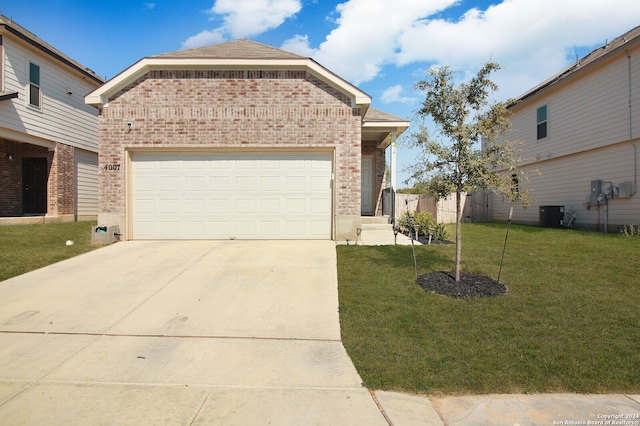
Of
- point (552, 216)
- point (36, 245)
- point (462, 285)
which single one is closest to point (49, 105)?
point (36, 245)

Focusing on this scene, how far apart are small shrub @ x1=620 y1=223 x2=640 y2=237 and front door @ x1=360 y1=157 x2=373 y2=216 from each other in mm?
7932

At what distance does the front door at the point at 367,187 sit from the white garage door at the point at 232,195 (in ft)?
17.1

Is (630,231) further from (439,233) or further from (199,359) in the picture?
(199,359)

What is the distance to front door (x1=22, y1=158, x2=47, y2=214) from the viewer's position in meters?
15.3

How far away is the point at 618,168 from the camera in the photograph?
1225cm

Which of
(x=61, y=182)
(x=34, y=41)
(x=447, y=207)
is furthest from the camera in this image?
(x=447, y=207)

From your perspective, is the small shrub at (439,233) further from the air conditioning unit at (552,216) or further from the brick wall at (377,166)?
the air conditioning unit at (552,216)

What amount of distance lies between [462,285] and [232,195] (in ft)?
20.8

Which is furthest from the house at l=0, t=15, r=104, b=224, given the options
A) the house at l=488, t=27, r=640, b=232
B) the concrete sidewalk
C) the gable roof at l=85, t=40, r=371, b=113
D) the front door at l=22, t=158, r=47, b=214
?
the house at l=488, t=27, r=640, b=232

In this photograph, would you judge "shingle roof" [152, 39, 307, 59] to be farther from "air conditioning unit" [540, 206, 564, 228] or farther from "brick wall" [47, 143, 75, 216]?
"air conditioning unit" [540, 206, 564, 228]

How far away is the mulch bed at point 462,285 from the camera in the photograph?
5.80 metres

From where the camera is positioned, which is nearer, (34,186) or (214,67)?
(214,67)

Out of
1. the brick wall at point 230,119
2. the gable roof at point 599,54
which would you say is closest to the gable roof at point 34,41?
the brick wall at point 230,119

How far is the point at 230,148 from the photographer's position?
10.1m
